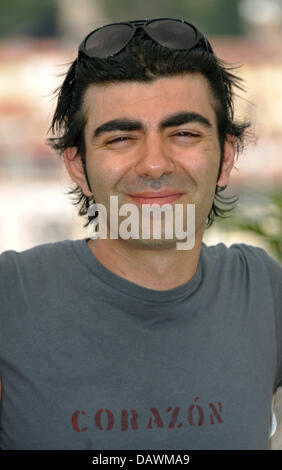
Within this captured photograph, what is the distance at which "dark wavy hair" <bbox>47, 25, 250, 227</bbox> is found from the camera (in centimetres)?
206

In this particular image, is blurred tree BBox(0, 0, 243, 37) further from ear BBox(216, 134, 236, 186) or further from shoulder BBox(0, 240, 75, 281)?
shoulder BBox(0, 240, 75, 281)

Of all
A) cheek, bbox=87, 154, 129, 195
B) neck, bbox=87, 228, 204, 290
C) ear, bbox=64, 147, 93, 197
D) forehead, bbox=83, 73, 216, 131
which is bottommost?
neck, bbox=87, 228, 204, 290

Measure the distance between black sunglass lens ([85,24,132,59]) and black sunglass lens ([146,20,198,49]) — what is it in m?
0.07

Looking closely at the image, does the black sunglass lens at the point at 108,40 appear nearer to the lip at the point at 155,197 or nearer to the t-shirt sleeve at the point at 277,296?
the lip at the point at 155,197

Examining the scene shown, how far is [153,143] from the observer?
2.00 m

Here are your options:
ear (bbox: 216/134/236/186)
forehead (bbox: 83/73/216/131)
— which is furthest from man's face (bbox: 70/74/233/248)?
ear (bbox: 216/134/236/186)

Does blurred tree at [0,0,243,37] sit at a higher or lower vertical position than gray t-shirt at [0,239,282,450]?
higher

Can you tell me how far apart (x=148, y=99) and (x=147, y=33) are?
0.79 ft

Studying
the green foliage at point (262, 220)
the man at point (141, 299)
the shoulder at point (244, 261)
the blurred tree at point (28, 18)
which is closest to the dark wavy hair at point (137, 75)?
the man at point (141, 299)

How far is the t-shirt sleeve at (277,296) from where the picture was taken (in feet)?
7.23

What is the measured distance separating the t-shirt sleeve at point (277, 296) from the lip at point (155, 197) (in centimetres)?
47

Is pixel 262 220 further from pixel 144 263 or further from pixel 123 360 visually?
pixel 123 360

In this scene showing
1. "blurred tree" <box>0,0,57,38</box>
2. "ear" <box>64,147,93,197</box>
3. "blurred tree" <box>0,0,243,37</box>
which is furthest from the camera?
"blurred tree" <box>0,0,57,38</box>

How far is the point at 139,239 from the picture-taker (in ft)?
6.79
